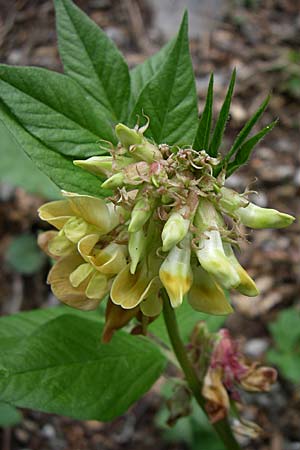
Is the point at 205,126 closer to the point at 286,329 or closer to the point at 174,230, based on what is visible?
the point at 174,230

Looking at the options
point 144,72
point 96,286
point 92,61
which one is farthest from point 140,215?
point 144,72

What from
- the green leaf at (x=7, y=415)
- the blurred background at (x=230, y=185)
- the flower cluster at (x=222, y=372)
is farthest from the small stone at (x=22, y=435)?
the flower cluster at (x=222, y=372)

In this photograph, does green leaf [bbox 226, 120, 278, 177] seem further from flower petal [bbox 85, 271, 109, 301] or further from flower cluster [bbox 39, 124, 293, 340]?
flower petal [bbox 85, 271, 109, 301]

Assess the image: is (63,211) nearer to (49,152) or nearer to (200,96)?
(49,152)

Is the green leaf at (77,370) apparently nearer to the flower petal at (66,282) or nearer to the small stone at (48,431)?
the flower petal at (66,282)

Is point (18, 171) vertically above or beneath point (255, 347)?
above

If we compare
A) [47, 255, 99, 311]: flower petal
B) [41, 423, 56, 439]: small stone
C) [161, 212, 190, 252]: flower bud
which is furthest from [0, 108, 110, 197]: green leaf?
[41, 423, 56, 439]: small stone
